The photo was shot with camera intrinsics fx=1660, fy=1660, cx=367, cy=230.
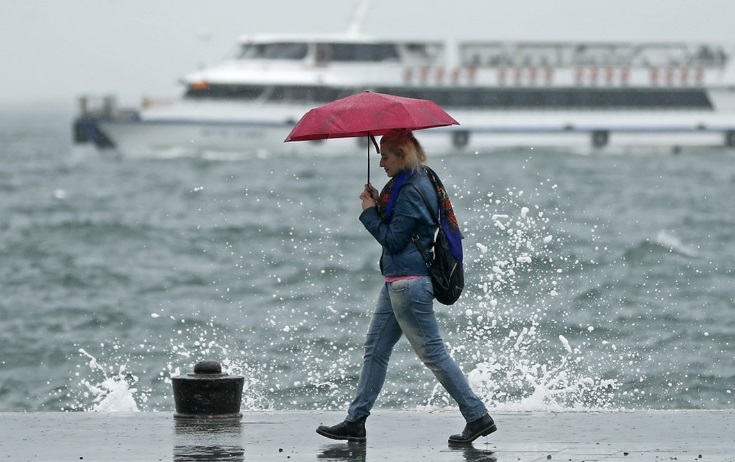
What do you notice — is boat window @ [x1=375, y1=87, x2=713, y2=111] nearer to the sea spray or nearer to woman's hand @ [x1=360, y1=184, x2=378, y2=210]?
the sea spray

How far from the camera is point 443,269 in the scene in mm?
7777

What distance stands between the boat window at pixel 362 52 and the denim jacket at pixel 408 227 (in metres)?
60.7

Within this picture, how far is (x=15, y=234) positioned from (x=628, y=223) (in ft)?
43.0

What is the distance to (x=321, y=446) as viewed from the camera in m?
7.95

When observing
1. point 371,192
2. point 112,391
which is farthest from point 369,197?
point 112,391

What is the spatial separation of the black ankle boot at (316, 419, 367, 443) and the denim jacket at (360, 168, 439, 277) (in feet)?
2.64

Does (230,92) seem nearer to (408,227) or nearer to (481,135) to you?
(481,135)

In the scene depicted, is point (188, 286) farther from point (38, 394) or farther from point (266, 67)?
point (266, 67)

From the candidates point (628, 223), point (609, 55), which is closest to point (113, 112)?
point (609, 55)

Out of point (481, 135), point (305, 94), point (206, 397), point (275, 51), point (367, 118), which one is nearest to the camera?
point (367, 118)

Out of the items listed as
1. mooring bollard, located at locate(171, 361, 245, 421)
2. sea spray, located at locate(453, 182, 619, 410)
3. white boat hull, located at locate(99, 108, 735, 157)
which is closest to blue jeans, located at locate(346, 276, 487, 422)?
mooring bollard, located at locate(171, 361, 245, 421)

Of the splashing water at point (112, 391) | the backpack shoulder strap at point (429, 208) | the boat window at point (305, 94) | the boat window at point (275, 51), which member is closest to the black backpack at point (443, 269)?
the backpack shoulder strap at point (429, 208)

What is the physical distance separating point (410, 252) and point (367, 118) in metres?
0.66

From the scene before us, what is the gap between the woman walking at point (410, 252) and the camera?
7.71 m
